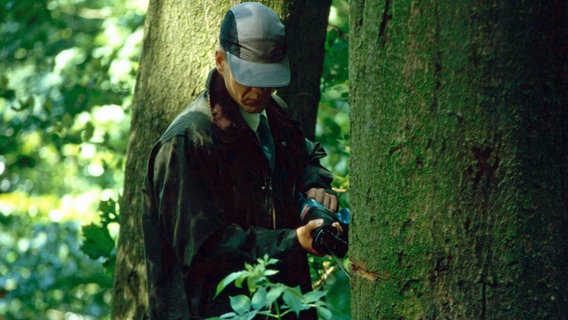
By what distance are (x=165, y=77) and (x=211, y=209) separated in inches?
54.8

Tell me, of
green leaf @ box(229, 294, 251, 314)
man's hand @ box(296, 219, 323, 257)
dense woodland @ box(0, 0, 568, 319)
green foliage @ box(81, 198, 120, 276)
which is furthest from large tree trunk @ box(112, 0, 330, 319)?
green leaf @ box(229, 294, 251, 314)

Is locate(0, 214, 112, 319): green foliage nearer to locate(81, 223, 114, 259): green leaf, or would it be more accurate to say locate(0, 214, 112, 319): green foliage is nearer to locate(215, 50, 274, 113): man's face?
locate(81, 223, 114, 259): green leaf

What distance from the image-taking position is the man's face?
3025 mm

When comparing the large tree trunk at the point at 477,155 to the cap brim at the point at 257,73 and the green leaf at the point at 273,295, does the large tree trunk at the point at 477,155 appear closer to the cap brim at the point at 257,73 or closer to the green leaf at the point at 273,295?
the green leaf at the point at 273,295

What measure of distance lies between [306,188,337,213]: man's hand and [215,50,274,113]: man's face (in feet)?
1.38

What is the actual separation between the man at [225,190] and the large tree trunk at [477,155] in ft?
2.81

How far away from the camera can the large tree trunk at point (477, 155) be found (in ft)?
6.45

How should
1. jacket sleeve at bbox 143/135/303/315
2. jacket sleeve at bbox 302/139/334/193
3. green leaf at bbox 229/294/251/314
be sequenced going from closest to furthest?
green leaf at bbox 229/294/251/314
jacket sleeve at bbox 143/135/303/315
jacket sleeve at bbox 302/139/334/193

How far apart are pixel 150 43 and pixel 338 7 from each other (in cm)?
376

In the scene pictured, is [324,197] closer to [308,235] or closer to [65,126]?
[308,235]

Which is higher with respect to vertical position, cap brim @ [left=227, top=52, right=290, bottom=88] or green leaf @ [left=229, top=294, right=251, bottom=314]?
cap brim @ [left=227, top=52, right=290, bottom=88]

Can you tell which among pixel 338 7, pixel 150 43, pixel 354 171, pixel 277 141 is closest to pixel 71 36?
pixel 338 7

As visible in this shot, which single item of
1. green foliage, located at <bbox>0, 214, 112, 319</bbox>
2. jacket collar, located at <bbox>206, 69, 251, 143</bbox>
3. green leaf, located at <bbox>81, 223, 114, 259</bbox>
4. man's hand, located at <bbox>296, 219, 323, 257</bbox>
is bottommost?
green foliage, located at <bbox>0, 214, 112, 319</bbox>

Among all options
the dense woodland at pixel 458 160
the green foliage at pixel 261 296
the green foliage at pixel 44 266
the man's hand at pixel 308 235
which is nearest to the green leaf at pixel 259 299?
the green foliage at pixel 261 296
